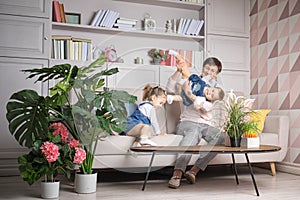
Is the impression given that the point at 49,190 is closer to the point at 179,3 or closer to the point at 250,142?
the point at 250,142

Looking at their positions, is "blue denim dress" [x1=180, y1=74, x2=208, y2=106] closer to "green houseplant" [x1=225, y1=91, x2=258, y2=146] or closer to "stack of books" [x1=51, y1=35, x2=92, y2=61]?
"green houseplant" [x1=225, y1=91, x2=258, y2=146]

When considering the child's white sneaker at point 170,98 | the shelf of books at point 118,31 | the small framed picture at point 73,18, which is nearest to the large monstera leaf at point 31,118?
the child's white sneaker at point 170,98

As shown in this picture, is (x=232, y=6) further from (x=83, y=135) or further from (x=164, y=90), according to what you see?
(x=83, y=135)

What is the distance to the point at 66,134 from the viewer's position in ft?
8.14

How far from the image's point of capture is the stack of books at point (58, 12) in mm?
3693

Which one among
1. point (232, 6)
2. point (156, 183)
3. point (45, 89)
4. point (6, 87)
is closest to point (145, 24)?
point (232, 6)

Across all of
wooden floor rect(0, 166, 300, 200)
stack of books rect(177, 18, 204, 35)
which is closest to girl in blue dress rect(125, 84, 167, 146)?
wooden floor rect(0, 166, 300, 200)

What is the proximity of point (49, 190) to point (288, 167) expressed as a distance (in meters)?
2.32

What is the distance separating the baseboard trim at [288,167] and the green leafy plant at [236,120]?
3.58 feet

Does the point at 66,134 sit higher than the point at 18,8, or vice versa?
the point at 18,8

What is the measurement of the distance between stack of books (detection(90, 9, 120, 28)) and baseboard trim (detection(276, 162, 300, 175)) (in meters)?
2.21

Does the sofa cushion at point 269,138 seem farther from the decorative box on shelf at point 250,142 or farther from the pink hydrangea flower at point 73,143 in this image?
the pink hydrangea flower at point 73,143

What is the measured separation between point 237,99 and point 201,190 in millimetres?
717

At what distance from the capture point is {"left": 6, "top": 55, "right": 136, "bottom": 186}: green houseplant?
7.79 ft
